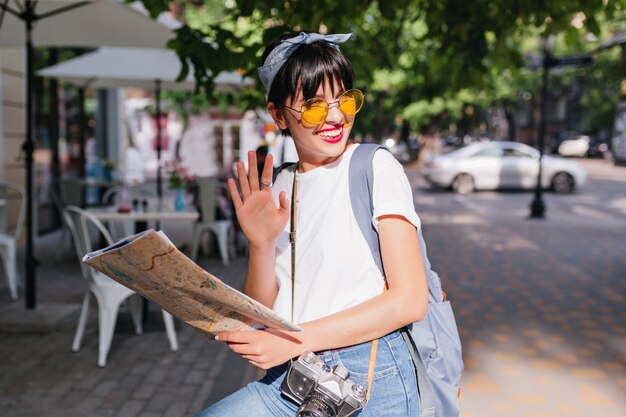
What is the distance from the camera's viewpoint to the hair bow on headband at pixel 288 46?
5.22ft

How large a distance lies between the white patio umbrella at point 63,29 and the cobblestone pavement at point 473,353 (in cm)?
124

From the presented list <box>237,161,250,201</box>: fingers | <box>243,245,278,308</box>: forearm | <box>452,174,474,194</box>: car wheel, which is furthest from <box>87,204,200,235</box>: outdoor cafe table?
<box>452,174,474,194</box>: car wheel

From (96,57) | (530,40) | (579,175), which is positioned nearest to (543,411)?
(96,57)

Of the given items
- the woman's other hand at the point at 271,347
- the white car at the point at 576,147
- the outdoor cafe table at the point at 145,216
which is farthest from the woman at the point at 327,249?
the white car at the point at 576,147

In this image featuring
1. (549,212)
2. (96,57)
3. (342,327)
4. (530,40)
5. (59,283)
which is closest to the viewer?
(342,327)

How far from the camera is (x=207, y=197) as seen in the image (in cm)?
861

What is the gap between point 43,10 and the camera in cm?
656

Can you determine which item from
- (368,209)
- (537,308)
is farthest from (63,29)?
(368,209)

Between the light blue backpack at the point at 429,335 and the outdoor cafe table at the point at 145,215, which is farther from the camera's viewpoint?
the outdoor cafe table at the point at 145,215

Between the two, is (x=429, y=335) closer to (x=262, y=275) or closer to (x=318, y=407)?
(x=318, y=407)

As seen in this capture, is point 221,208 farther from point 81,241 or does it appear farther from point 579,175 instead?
point 579,175

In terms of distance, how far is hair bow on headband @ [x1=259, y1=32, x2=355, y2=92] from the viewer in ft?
5.22

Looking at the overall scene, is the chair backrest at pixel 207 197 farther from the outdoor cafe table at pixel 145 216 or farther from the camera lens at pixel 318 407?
the camera lens at pixel 318 407

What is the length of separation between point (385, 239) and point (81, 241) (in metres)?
3.76
